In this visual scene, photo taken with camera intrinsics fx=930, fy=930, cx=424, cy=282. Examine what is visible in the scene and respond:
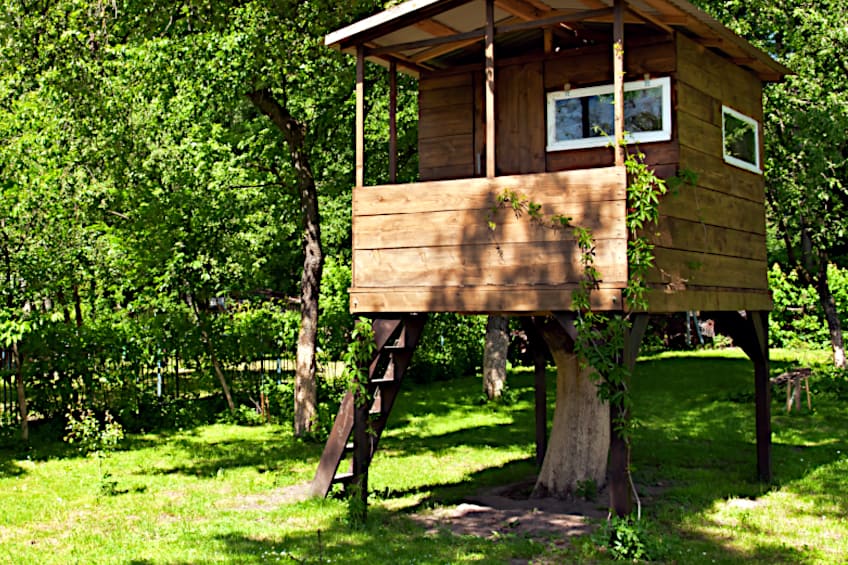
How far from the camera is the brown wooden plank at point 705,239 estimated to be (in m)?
9.32

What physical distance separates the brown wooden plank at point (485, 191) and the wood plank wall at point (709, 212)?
0.77 metres

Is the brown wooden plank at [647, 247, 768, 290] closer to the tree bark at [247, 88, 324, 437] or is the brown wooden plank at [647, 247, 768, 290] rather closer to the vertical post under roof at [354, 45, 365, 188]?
the vertical post under roof at [354, 45, 365, 188]

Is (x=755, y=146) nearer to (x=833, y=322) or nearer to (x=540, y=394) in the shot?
(x=540, y=394)

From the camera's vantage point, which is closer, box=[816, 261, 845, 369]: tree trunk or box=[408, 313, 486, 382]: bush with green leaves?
box=[816, 261, 845, 369]: tree trunk

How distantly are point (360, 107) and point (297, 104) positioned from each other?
832 centimetres

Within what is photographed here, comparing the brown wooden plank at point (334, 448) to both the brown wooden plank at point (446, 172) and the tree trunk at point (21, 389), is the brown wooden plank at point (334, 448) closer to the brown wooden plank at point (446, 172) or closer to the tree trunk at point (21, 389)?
the brown wooden plank at point (446, 172)

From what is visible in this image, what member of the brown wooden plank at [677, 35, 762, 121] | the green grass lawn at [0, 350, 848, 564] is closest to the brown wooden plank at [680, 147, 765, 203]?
the brown wooden plank at [677, 35, 762, 121]

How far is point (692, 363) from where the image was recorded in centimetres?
2684

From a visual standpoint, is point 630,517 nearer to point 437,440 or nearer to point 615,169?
point 615,169

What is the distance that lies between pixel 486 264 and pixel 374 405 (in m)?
2.28

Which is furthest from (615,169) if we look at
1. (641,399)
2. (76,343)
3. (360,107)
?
(641,399)

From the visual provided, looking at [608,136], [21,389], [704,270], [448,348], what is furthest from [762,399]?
[448,348]

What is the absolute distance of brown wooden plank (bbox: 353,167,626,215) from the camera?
8.81 meters

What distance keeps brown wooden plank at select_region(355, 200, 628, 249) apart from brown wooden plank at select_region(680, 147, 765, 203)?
1.77 meters
